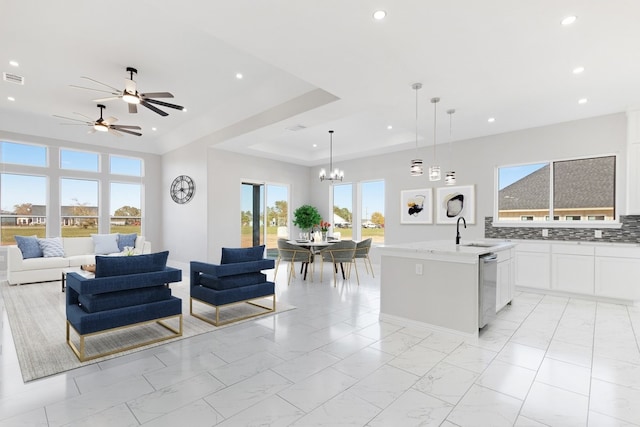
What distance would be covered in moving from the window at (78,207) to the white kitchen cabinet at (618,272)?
10.5 metres

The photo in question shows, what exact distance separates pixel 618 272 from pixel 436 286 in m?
3.28

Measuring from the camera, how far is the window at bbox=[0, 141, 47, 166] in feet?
22.3

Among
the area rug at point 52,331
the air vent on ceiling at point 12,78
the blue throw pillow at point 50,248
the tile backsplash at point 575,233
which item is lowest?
the area rug at point 52,331

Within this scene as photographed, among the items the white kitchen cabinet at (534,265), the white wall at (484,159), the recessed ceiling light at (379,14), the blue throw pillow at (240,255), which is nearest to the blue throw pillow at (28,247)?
the blue throw pillow at (240,255)

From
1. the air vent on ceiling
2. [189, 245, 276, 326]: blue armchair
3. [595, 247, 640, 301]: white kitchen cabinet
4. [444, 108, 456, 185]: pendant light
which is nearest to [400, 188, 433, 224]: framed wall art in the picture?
[444, 108, 456, 185]: pendant light

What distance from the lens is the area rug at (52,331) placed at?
2.68 metres

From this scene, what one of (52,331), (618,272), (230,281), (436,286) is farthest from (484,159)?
(52,331)

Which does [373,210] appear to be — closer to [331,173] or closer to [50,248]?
[331,173]

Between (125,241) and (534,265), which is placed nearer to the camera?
(534,265)

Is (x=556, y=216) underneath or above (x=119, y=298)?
above

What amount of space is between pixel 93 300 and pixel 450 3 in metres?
3.97

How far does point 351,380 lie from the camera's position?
2.41m

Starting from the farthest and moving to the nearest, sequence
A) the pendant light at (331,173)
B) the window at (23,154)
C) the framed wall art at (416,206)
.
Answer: the pendant light at (331,173) → the framed wall art at (416,206) → the window at (23,154)

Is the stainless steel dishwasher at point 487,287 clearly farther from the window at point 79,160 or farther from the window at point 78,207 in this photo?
the window at point 79,160
